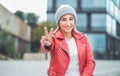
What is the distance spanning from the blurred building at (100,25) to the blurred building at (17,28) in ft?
13.9

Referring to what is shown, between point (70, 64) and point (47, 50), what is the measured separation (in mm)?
119

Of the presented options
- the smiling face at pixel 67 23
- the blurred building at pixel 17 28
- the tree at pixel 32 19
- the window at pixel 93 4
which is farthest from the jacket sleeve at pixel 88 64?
the blurred building at pixel 17 28

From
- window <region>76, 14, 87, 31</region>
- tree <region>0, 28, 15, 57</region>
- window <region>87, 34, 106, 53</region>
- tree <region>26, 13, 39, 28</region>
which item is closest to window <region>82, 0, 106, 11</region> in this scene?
window <region>76, 14, 87, 31</region>

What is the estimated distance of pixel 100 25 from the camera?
21516mm

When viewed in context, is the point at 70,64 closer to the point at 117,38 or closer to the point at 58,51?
the point at 58,51

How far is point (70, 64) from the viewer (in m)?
2.17

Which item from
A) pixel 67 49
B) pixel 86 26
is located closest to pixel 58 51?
pixel 67 49

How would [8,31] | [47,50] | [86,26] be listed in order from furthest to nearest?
[8,31] → [86,26] → [47,50]

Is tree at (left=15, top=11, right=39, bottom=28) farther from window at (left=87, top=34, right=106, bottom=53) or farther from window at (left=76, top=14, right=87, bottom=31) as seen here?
window at (left=87, top=34, right=106, bottom=53)

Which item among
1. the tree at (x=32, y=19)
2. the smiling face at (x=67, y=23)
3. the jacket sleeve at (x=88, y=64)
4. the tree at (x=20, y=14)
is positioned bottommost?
the jacket sleeve at (x=88, y=64)

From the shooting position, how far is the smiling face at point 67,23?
2.21 metres

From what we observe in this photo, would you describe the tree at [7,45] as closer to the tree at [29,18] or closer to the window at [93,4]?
the tree at [29,18]

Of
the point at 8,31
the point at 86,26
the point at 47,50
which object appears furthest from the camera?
the point at 8,31

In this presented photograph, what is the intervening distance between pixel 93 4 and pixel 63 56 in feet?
64.3
